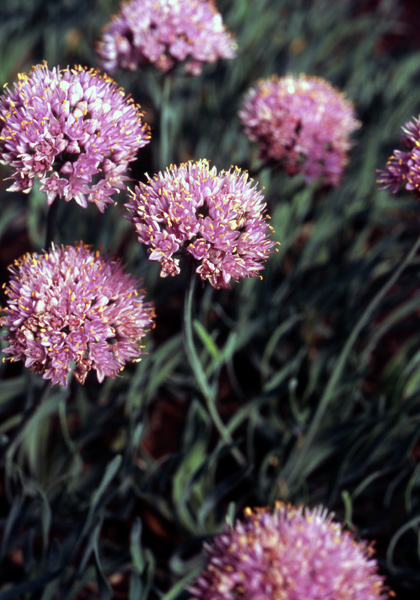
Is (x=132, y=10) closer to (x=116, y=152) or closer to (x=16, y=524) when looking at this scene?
(x=116, y=152)

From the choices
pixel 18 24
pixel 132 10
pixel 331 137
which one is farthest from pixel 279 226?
pixel 18 24

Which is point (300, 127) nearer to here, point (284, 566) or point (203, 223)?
point (203, 223)

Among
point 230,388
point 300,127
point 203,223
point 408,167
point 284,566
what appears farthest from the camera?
point 230,388

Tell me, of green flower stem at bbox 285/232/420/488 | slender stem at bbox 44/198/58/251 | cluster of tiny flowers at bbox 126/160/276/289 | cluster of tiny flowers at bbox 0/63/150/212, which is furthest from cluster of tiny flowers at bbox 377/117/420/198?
slender stem at bbox 44/198/58/251

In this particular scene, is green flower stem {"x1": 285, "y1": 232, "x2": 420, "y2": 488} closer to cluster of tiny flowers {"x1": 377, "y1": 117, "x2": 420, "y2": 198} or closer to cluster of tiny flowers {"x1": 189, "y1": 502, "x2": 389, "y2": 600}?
cluster of tiny flowers {"x1": 377, "y1": 117, "x2": 420, "y2": 198}

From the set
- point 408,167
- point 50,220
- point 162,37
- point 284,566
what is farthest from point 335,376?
point 162,37
